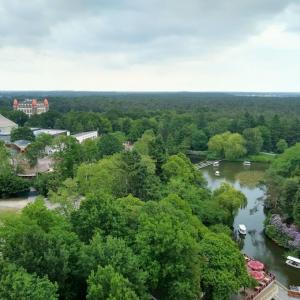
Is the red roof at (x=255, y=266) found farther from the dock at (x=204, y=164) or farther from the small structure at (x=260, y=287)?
the dock at (x=204, y=164)

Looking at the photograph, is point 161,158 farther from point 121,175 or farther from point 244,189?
point 244,189

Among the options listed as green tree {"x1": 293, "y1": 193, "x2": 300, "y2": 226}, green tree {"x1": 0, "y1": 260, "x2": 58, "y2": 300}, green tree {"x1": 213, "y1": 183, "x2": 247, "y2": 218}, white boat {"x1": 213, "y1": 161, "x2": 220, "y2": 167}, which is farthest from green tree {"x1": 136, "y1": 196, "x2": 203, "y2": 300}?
white boat {"x1": 213, "y1": 161, "x2": 220, "y2": 167}

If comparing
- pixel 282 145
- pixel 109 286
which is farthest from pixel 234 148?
pixel 109 286

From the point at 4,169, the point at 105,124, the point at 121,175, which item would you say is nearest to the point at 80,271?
the point at 121,175

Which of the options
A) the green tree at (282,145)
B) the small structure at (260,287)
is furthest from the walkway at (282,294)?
the green tree at (282,145)

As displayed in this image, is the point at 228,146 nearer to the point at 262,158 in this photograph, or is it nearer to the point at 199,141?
the point at 262,158

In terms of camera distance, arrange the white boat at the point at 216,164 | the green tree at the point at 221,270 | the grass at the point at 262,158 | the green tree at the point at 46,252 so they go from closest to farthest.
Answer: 1. the green tree at the point at 46,252
2. the green tree at the point at 221,270
3. the white boat at the point at 216,164
4. the grass at the point at 262,158
